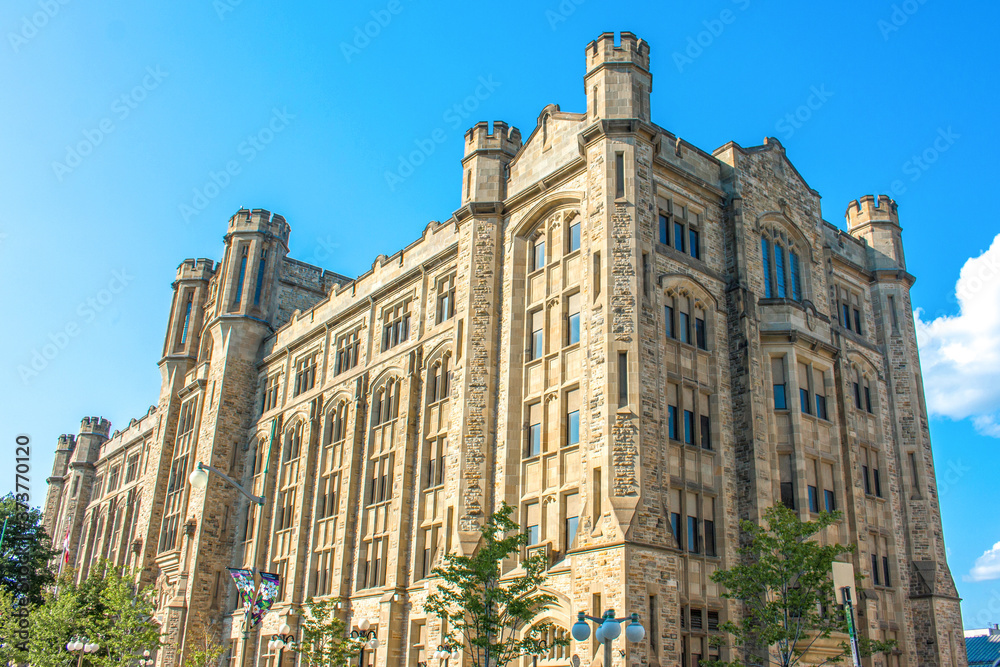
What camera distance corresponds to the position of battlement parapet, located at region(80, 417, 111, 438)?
80.5 m

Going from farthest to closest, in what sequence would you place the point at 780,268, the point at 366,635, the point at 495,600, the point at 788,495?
the point at 780,268 < the point at 788,495 < the point at 366,635 < the point at 495,600

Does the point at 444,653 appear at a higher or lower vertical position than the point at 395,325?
lower

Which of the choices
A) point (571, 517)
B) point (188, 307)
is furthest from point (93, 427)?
point (571, 517)

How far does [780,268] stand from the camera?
36094 millimetres

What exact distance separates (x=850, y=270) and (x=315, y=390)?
2775 centimetres

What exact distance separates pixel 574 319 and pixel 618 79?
8.86 metres

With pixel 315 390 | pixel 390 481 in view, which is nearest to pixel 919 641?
pixel 390 481

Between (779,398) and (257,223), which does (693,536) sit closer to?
(779,398)

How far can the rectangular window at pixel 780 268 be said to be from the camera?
35744mm

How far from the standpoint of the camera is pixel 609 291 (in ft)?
95.3

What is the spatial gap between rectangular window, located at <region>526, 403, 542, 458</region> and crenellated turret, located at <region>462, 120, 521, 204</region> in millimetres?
9537

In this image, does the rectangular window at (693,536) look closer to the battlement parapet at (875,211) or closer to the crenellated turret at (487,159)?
the crenellated turret at (487,159)

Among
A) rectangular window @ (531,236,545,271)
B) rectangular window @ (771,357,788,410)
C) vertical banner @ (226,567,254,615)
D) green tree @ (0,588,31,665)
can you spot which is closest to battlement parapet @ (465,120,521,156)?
rectangular window @ (531,236,545,271)

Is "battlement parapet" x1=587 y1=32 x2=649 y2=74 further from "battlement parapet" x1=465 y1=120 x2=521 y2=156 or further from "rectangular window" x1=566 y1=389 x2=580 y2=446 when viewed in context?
"rectangular window" x1=566 y1=389 x2=580 y2=446
